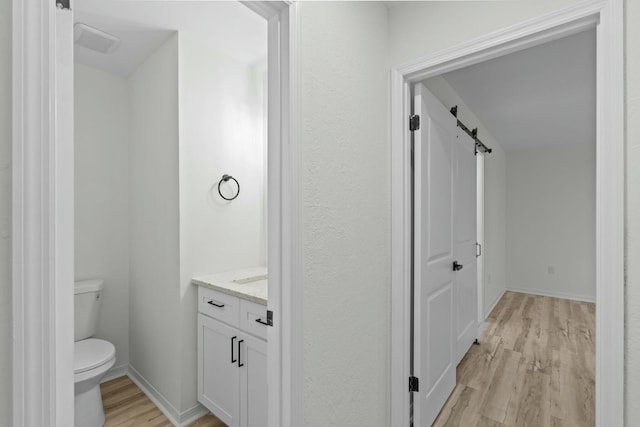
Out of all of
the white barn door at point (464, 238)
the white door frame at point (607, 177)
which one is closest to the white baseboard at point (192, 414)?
the white barn door at point (464, 238)

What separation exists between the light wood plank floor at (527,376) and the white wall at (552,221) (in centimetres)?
125

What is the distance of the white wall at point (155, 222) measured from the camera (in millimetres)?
2010

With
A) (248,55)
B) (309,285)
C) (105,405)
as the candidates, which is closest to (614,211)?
(309,285)

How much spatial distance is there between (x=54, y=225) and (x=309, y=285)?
814 mm

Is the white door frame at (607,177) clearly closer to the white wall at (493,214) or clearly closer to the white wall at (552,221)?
the white wall at (493,214)

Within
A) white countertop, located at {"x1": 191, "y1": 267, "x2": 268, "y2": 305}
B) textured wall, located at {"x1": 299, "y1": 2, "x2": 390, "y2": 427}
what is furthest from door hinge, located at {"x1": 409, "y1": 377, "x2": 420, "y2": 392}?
white countertop, located at {"x1": 191, "y1": 267, "x2": 268, "y2": 305}

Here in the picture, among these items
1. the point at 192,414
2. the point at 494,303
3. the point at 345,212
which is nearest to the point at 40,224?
the point at 345,212

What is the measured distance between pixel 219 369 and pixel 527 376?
2.36 meters

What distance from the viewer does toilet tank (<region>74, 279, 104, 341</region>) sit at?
2177 millimetres

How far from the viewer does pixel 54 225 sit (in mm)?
576

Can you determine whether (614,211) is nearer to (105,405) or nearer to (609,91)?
(609,91)

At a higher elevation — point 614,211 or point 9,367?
point 614,211

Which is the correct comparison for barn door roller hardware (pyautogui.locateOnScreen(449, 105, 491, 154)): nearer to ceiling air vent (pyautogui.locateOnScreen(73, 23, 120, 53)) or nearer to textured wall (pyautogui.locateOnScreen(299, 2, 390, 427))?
textured wall (pyautogui.locateOnScreen(299, 2, 390, 427))

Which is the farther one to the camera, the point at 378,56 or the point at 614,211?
the point at 378,56
